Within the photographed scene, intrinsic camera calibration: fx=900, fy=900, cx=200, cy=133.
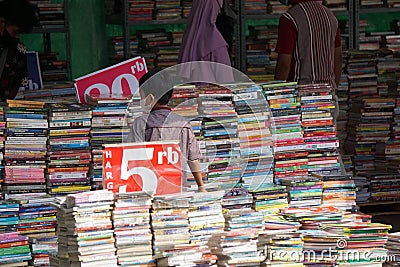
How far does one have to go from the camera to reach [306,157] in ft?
22.5

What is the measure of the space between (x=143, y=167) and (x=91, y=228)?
0.70 metres

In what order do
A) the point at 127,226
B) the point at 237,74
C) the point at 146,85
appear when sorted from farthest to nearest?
the point at 237,74, the point at 146,85, the point at 127,226

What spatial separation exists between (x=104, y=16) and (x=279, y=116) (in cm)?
417

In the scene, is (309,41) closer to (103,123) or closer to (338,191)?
(338,191)

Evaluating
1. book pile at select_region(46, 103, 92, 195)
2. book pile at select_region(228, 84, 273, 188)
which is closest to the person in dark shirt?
book pile at select_region(46, 103, 92, 195)

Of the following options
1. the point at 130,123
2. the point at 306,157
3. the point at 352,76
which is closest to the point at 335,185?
the point at 306,157

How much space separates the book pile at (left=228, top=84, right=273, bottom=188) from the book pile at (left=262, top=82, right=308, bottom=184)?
0.17 feet

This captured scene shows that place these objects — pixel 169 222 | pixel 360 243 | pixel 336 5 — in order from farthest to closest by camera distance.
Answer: pixel 336 5
pixel 360 243
pixel 169 222

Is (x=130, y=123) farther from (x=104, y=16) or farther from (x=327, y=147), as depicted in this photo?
(x=104, y=16)

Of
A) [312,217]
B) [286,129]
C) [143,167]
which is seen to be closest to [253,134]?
[286,129]

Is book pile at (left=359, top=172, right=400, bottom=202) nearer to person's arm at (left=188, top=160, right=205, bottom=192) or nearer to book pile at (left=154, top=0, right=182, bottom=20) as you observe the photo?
book pile at (left=154, top=0, right=182, bottom=20)

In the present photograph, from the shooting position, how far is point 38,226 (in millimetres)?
6449

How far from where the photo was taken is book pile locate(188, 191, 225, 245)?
5219mm

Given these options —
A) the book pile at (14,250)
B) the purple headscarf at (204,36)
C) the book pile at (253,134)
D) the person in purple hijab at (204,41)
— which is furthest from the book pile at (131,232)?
the purple headscarf at (204,36)
